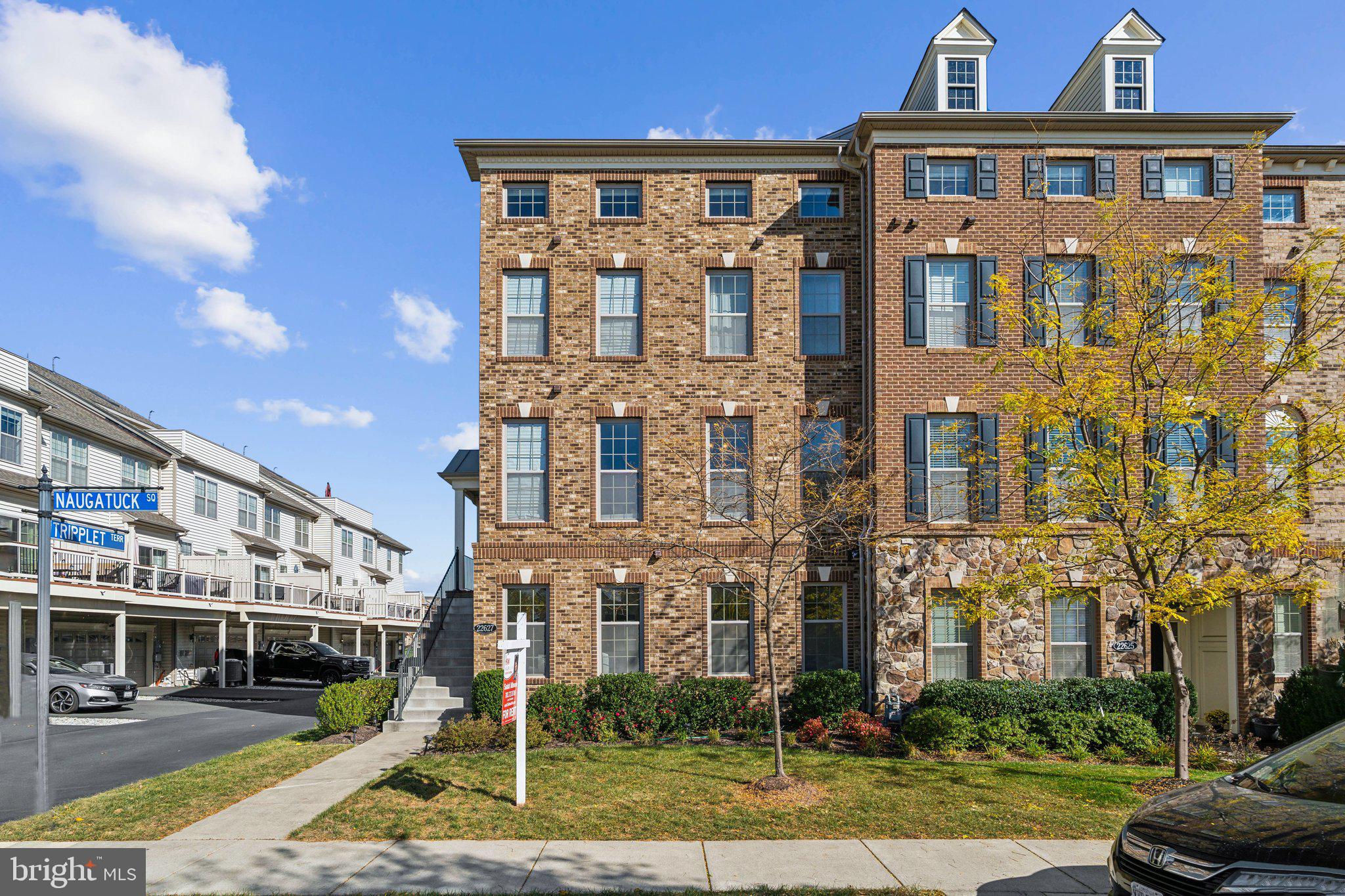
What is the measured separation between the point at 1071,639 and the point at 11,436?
1137 inches

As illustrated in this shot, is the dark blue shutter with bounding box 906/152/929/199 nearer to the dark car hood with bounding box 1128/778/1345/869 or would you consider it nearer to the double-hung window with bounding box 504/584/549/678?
the double-hung window with bounding box 504/584/549/678

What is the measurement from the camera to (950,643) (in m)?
15.6

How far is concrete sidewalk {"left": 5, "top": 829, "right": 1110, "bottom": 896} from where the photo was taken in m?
7.67

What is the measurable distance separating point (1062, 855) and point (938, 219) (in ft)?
38.1

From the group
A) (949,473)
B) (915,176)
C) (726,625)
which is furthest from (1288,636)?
(915,176)

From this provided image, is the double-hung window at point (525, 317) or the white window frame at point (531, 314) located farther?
the double-hung window at point (525, 317)

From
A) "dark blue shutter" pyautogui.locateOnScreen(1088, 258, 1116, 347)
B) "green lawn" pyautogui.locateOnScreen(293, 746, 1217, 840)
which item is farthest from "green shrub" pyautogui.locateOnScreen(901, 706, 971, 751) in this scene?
"dark blue shutter" pyautogui.locateOnScreen(1088, 258, 1116, 347)

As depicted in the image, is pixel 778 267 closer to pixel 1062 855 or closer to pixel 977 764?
pixel 977 764

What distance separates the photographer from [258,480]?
3966cm

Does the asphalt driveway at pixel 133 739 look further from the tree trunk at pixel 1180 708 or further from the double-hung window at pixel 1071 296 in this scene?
the double-hung window at pixel 1071 296

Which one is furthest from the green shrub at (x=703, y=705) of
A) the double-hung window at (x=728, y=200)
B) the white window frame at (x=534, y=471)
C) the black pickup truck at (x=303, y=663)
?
the black pickup truck at (x=303, y=663)

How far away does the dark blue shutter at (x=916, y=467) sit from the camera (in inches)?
622

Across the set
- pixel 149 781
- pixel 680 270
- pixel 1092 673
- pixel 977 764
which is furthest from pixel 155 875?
pixel 1092 673

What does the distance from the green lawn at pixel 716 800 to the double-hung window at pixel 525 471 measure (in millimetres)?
5228
